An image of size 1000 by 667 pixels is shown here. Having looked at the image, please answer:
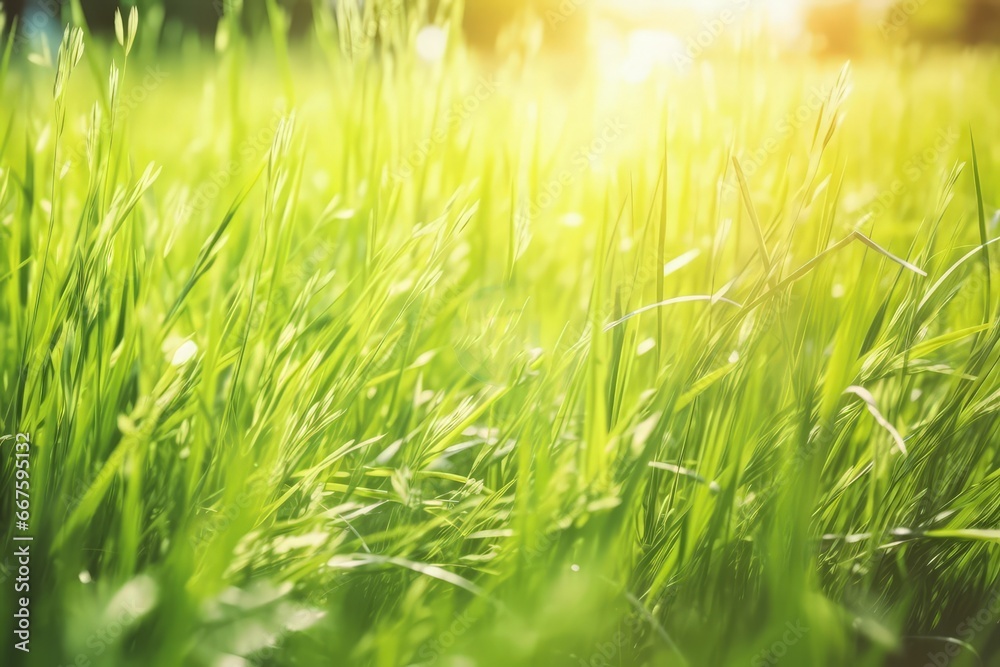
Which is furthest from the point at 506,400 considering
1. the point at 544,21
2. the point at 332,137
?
the point at 332,137

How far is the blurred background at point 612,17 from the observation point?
3.16ft

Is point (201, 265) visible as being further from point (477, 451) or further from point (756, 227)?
point (756, 227)

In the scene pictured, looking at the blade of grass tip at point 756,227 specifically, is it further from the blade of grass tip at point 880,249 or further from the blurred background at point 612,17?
the blurred background at point 612,17

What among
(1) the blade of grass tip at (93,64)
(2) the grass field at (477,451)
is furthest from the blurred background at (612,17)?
(2) the grass field at (477,451)

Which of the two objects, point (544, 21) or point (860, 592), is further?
point (544, 21)

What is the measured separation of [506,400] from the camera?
73cm

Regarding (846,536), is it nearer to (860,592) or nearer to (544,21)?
(860,592)

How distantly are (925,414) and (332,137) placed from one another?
3.39 ft

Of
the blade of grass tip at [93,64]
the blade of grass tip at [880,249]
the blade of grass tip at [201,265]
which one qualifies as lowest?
the blade of grass tip at [201,265]

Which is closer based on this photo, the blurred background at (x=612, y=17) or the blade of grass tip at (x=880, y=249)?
the blade of grass tip at (x=880, y=249)

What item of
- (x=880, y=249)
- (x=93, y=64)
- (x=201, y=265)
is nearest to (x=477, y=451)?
(x=201, y=265)

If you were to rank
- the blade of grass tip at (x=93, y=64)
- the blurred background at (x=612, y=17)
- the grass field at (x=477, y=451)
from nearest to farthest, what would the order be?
the grass field at (x=477, y=451) < the blade of grass tip at (x=93, y=64) < the blurred background at (x=612, y=17)

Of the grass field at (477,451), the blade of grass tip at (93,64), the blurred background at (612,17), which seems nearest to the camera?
the grass field at (477,451)

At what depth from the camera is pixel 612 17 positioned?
3.33 feet
